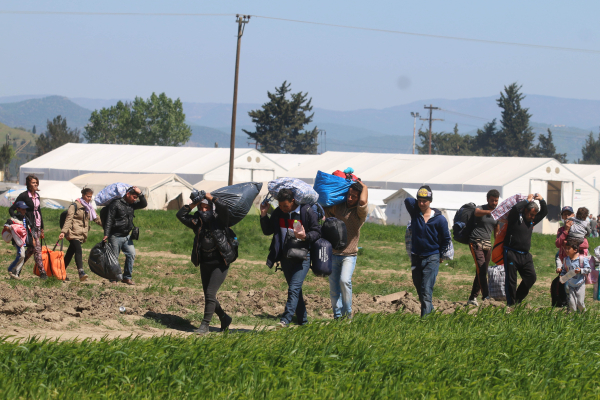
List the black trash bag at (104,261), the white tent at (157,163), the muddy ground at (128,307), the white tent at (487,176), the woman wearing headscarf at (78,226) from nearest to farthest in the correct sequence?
the muddy ground at (128,307), the black trash bag at (104,261), the woman wearing headscarf at (78,226), the white tent at (487,176), the white tent at (157,163)

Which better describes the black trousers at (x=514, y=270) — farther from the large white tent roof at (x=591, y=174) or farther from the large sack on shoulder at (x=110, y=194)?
the large white tent roof at (x=591, y=174)

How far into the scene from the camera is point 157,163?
4844 centimetres

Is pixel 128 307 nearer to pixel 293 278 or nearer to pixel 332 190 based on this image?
pixel 293 278

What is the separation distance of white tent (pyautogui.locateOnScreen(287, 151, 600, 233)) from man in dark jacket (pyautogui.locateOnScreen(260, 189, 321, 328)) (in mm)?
29974

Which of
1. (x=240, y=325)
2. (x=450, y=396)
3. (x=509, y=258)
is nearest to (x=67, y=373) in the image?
(x=450, y=396)

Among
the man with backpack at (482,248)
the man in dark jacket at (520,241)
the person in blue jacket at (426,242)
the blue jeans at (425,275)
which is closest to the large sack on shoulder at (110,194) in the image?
the person in blue jacket at (426,242)

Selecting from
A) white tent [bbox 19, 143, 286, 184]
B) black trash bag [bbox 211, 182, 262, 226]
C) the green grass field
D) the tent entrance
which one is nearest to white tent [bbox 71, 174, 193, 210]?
white tent [bbox 19, 143, 286, 184]

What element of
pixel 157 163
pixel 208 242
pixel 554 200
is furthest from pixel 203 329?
pixel 157 163

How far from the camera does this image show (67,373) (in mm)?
4445

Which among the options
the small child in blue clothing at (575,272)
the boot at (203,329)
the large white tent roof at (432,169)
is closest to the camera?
the boot at (203,329)

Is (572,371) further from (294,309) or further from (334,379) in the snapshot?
(294,309)

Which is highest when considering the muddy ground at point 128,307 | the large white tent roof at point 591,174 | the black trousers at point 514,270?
the large white tent roof at point 591,174

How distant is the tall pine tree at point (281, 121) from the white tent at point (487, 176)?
36.5m

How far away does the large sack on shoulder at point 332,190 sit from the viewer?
7.38 m
